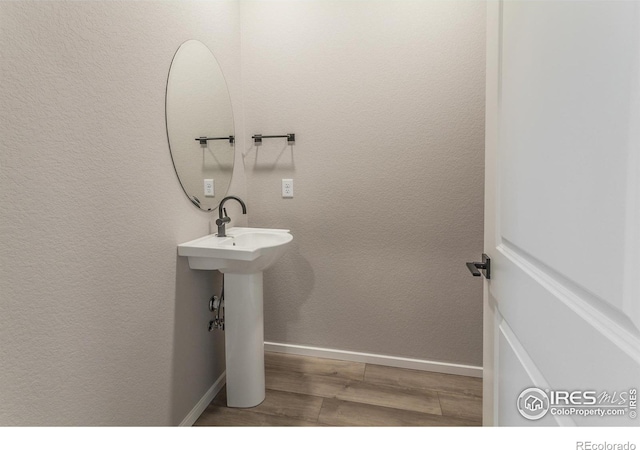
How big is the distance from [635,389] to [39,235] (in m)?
1.32

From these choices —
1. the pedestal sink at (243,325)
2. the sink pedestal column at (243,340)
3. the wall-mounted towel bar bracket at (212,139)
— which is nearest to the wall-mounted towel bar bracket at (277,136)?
the wall-mounted towel bar bracket at (212,139)

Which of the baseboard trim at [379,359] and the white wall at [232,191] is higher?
the white wall at [232,191]

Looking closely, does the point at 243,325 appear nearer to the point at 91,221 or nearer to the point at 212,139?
the point at 91,221

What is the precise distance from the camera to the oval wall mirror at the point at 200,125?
5.19 ft

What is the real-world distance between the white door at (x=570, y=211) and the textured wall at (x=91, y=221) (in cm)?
125

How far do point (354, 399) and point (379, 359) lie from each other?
418mm

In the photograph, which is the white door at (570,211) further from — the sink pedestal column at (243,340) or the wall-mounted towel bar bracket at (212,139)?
the wall-mounted towel bar bracket at (212,139)

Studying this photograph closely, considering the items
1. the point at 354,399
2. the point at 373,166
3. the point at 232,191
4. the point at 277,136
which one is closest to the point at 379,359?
the point at 354,399

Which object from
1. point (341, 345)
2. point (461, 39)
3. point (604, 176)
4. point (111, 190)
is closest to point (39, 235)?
point (111, 190)

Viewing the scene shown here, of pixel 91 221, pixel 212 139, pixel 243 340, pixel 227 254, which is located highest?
pixel 212 139

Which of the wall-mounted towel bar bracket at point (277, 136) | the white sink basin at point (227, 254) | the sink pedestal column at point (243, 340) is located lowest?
the sink pedestal column at point (243, 340)

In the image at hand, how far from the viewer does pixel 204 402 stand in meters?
1.81

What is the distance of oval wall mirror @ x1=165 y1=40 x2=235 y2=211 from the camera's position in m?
1.58

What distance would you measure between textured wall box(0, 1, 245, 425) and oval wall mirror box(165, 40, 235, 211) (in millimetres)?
70
